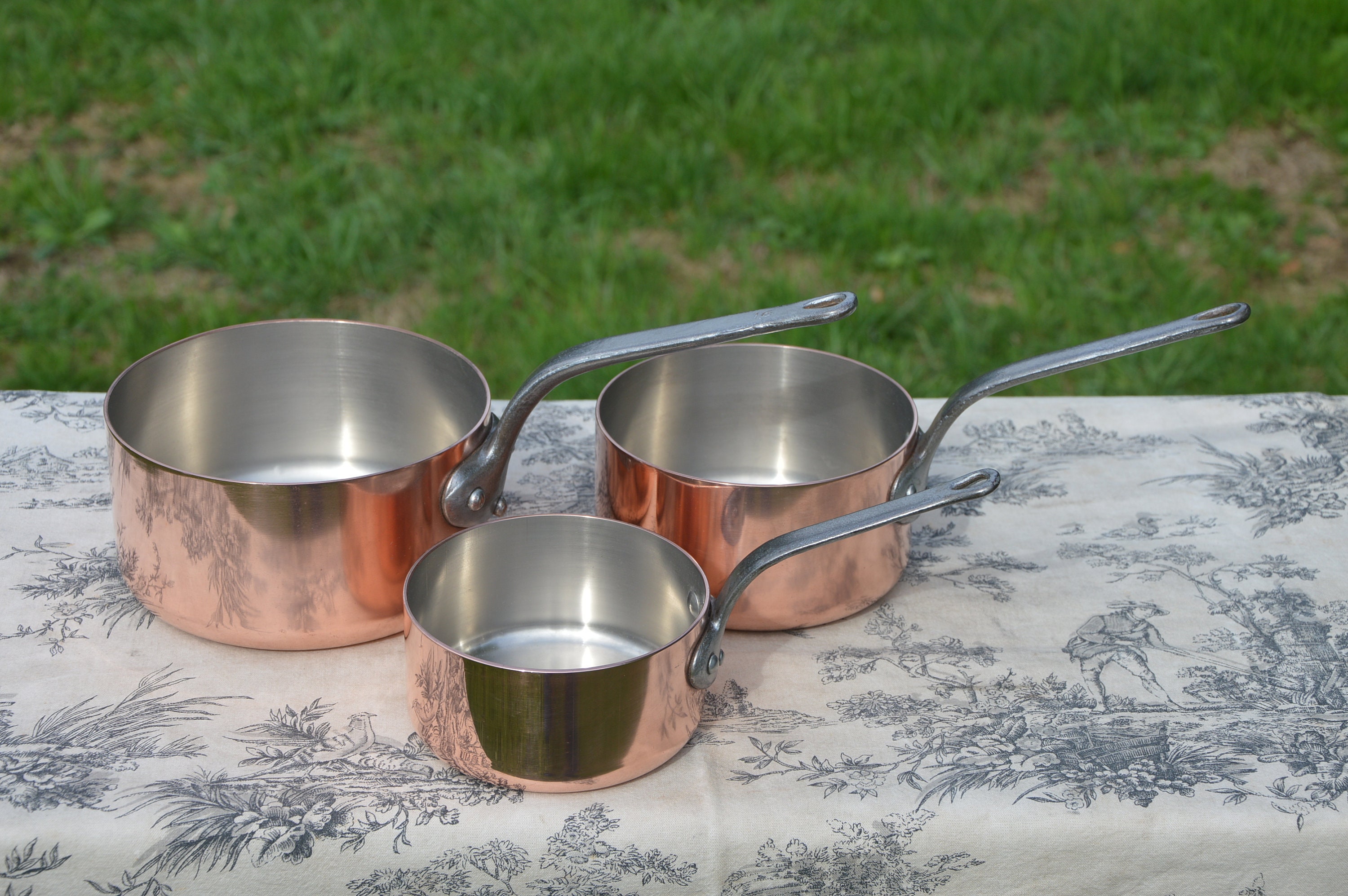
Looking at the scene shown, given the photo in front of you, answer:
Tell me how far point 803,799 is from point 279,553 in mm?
393

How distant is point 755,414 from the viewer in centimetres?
125

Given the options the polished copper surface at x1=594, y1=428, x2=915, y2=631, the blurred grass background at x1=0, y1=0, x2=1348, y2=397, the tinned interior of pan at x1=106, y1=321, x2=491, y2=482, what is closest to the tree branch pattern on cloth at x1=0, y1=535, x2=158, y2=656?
the tinned interior of pan at x1=106, y1=321, x2=491, y2=482

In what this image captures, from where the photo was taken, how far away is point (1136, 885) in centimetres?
86

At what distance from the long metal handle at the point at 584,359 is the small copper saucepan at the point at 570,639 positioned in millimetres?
39

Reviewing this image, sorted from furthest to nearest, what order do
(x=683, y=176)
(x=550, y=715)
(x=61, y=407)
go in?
(x=683, y=176), (x=61, y=407), (x=550, y=715)

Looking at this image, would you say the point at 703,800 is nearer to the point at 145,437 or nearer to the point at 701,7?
the point at 145,437

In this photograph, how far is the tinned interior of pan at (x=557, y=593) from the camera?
0.95 metres

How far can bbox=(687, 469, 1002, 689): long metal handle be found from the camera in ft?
2.80

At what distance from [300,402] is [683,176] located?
186 cm

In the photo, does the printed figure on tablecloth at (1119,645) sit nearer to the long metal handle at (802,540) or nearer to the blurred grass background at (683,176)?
the long metal handle at (802,540)

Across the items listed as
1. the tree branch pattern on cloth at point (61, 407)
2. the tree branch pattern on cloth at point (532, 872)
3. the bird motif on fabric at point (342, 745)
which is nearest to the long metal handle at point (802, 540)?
the tree branch pattern on cloth at point (532, 872)

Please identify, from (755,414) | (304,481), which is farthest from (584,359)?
(755,414)

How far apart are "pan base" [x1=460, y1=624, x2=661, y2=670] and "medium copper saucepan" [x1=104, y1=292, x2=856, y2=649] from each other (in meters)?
0.08

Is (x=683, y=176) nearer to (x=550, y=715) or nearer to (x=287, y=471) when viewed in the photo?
(x=287, y=471)
